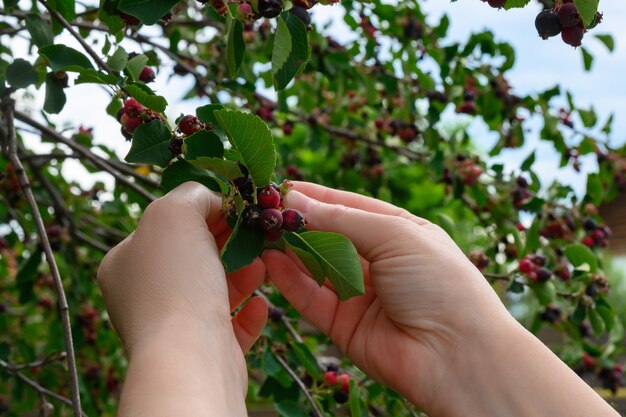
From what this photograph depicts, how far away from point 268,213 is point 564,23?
0.53m

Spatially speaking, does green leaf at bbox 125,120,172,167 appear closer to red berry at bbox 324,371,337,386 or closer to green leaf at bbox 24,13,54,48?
green leaf at bbox 24,13,54,48

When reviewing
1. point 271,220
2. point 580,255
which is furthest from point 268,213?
point 580,255

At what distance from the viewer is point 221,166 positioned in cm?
110

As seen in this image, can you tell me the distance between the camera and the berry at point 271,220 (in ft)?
3.62

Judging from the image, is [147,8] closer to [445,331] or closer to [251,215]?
[251,215]

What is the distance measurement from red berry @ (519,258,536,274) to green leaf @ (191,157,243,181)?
3.94ft

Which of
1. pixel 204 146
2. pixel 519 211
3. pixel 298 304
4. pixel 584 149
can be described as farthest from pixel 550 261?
pixel 204 146

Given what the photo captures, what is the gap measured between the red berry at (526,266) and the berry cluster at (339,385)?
0.58 metres

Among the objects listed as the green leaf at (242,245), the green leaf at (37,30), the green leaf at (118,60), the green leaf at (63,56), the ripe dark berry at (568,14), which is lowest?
the green leaf at (242,245)

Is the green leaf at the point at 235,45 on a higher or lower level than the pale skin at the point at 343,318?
higher

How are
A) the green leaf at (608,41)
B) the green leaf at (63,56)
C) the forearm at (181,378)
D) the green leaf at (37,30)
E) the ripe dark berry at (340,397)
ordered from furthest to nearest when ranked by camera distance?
the green leaf at (608,41) < the ripe dark berry at (340,397) < the green leaf at (37,30) < the green leaf at (63,56) < the forearm at (181,378)

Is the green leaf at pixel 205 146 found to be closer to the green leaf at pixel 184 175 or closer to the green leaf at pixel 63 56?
the green leaf at pixel 184 175

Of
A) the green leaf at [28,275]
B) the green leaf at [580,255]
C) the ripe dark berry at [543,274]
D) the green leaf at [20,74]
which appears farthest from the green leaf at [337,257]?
the green leaf at [28,275]

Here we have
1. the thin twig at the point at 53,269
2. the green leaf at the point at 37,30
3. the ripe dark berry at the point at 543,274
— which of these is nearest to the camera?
the thin twig at the point at 53,269
